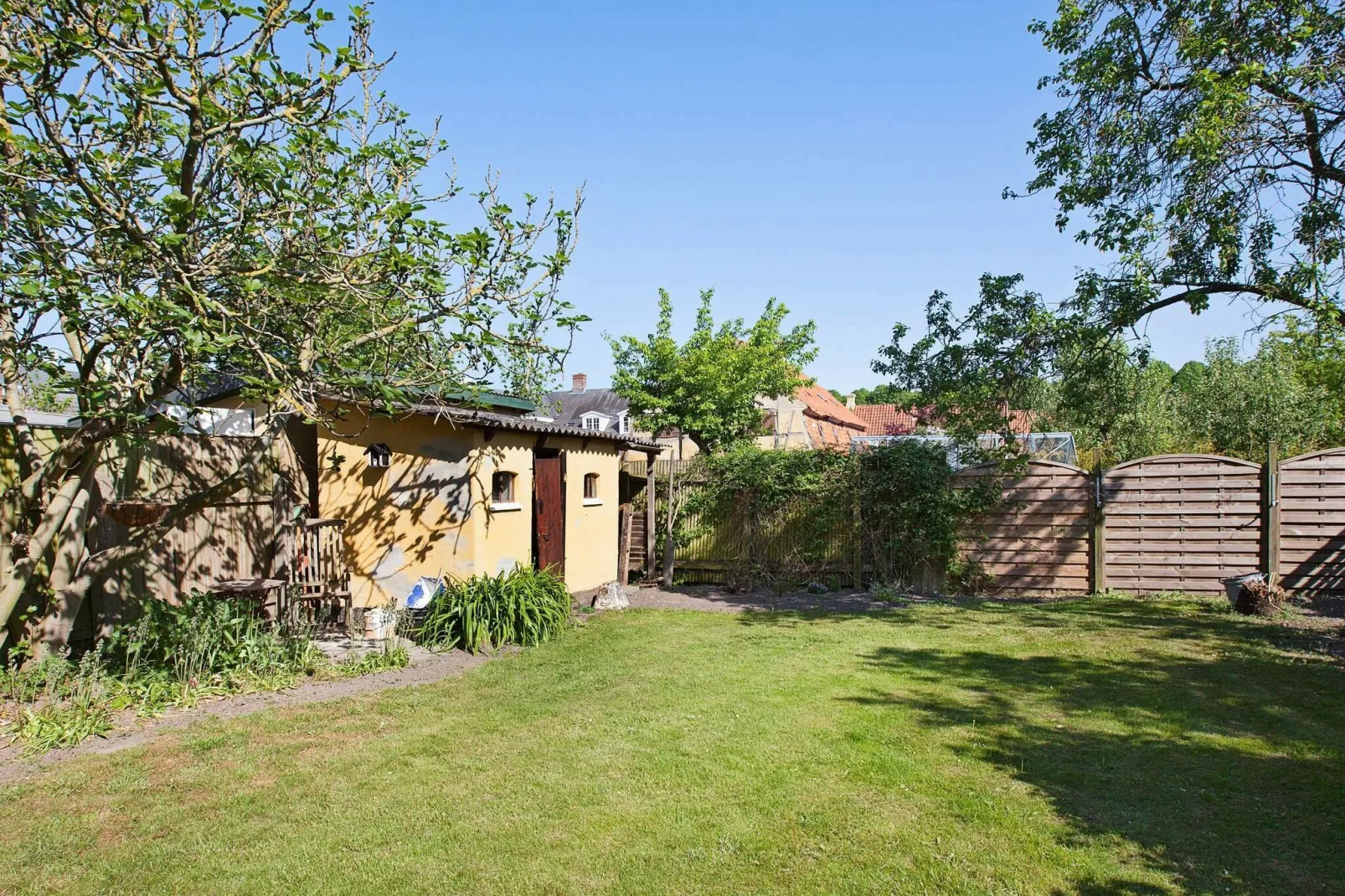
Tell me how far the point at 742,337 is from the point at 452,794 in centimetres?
2120

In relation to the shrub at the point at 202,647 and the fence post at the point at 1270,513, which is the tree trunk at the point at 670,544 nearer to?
the shrub at the point at 202,647

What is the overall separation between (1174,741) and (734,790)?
11.5 ft

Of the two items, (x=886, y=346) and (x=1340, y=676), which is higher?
(x=886, y=346)

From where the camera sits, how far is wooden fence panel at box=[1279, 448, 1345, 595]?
1173 cm

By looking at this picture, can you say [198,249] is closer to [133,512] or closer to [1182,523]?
[133,512]

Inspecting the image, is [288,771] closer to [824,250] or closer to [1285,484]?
[824,250]

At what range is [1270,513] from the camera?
12.0 meters

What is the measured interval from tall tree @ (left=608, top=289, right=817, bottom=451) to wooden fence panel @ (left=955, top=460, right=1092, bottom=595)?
10.5m

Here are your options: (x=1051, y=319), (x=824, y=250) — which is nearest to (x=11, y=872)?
(x=1051, y=319)

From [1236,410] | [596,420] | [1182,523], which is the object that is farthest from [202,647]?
[596,420]

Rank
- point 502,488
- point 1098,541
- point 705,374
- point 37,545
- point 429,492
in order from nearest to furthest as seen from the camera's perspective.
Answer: point 37,545 < point 429,492 < point 502,488 < point 1098,541 < point 705,374

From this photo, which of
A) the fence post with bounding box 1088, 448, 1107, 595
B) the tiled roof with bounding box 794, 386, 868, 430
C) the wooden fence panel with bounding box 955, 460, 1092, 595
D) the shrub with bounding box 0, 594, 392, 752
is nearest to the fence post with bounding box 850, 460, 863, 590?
the wooden fence panel with bounding box 955, 460, 1092, 595

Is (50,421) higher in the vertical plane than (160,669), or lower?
higher

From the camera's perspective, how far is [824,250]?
14.2 m
